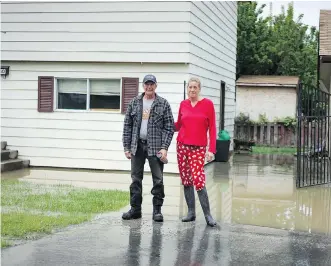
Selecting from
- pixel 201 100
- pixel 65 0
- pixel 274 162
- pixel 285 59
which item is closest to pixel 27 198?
pixel 201 100

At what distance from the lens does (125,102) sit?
13578 millimetres

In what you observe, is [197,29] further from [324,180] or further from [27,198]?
[27,198]

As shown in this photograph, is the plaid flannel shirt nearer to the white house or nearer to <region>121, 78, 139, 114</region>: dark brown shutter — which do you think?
the white house

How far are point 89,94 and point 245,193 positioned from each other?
196 inches

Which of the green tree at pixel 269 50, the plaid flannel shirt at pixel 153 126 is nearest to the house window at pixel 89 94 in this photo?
the plaid flannel shirt at pixel 153 126

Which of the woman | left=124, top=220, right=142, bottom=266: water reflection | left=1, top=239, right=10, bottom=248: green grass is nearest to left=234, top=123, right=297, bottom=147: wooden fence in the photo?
the woman

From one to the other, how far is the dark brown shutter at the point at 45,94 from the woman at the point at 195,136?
7160 millimetres

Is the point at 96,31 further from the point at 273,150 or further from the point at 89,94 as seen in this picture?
the point at 273,150

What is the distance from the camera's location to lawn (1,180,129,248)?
22.7 ft

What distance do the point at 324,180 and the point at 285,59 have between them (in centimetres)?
2023

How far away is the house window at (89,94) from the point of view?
13.8 metres

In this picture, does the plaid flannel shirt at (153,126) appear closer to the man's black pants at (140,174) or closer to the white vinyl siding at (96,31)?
the man's black pants at (140,174)

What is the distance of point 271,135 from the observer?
78.6 feet

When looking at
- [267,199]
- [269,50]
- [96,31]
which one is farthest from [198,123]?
[269,50]
